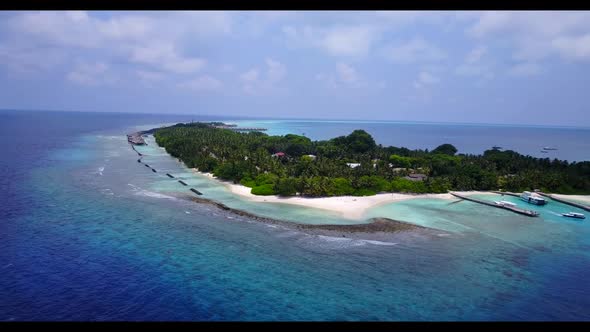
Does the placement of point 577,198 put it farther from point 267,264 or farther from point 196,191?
point 196,191

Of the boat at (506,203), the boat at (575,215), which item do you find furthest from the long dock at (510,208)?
the boat at (575,215)

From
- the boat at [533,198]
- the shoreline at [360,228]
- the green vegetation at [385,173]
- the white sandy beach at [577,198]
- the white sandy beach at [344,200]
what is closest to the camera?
the shoreline at [360,228]

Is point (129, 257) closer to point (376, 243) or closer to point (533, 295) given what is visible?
point (376, 243)

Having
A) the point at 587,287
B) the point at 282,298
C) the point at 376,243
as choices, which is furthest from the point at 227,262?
the point at 587,287

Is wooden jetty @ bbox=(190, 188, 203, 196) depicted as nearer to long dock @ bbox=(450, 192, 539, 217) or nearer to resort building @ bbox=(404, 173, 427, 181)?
resort building @ bbox=(404, 173, 427, 181)

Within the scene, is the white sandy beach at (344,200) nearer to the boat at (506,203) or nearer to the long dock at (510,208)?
the long dock at (510,208)

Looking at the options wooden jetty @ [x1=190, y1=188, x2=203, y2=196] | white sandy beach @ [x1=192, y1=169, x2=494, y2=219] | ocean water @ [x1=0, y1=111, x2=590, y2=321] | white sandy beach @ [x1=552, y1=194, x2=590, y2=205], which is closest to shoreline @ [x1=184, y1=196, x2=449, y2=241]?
ocean water @ [x1=0, y1=111, x2=590, y2=321]
